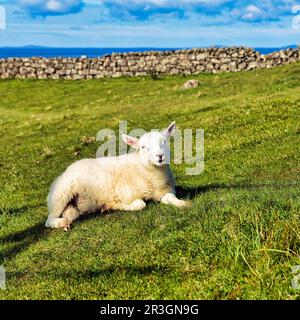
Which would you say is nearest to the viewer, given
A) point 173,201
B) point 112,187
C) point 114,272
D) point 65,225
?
point 114,272

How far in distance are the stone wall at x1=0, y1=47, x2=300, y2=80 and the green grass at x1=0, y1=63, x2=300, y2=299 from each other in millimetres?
13436

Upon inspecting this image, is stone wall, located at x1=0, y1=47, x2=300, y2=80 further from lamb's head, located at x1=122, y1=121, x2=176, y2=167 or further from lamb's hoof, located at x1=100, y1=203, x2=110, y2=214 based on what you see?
lamb's hoof, located at x1=100, y1=203, x2=110, y2=214

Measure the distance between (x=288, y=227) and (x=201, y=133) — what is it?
497 inches

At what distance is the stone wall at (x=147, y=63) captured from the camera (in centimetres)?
3909

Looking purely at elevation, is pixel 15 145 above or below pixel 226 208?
below

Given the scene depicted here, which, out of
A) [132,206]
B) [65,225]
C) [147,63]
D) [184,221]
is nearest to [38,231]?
[65,225]

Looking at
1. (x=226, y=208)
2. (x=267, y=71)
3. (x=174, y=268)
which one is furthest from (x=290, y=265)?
(x=267, y=71)

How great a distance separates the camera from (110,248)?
7.82 metres

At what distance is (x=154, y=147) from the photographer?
9.78 metres

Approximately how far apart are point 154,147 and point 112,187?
4.01 ft

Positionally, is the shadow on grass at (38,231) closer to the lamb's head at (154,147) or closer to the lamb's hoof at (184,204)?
the lamb's hoof at (184,204)

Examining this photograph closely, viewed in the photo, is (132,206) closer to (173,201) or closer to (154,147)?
(173,201)
